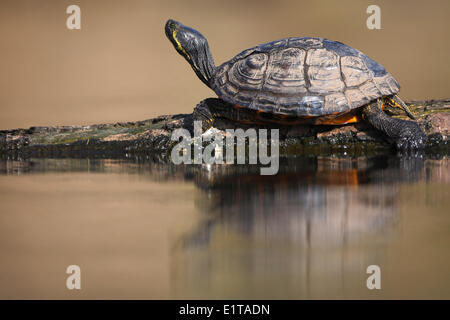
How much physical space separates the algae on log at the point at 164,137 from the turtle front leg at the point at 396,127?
1.09 ft

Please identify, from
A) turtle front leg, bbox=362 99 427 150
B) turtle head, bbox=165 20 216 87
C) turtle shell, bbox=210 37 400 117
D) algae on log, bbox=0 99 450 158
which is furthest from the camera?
turtle head, bbox=165 20 216 87

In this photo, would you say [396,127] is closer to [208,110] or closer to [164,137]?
[208,110]

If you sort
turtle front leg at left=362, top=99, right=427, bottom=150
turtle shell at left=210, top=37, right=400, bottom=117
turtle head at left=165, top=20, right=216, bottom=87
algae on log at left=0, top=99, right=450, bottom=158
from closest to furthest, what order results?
turtle shell at left=210, top=37, right=400, bottom=117 < turtle front leg at left=362, top=99, right=427, bottom=150 < algae on log at left=0, top=99, right=450, bottom=158 < turtle head at left=165, top=20, right=216, bottom=87

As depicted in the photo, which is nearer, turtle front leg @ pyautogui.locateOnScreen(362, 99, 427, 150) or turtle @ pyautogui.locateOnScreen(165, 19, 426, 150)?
turtle @ pyautogui.locateOnScreen(165, 19, 426, 150)

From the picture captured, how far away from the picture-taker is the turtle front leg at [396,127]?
25.1 feet

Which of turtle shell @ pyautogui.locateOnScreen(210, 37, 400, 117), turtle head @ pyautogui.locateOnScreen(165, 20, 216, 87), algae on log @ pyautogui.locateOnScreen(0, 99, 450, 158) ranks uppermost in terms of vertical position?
turtle head @ pyautogui.locateOnScreen(165, 20, 216, 87)

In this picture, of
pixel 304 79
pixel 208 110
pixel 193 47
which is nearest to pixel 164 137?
pixel 208 110

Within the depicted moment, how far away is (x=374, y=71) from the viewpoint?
789cm

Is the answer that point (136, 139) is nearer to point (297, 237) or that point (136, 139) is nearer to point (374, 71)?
point (374, 71)

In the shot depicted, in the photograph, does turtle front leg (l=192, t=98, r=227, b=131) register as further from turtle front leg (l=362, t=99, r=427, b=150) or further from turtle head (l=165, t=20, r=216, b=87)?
turtle front leg (l=362, t=99, r=427, b=150)

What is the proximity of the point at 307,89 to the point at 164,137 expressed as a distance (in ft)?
9.27

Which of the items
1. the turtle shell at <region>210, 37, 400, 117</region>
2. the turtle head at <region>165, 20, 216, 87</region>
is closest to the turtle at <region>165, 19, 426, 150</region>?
the turtle shell at <region>210, 37, 400, 117</region>

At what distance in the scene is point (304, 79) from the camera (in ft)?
25.2

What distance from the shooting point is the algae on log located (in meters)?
8.16
